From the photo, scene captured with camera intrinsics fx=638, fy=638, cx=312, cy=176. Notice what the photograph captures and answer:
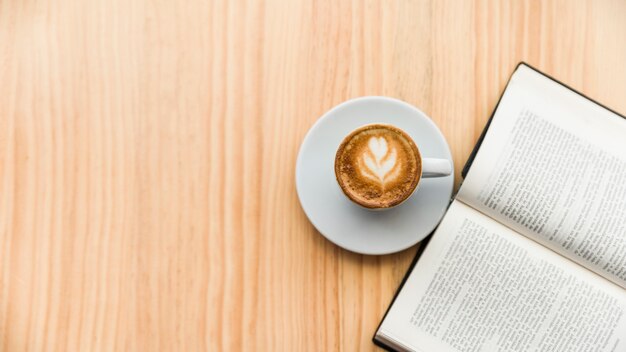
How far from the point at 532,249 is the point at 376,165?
0.25m

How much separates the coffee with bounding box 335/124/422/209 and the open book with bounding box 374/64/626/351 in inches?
3.7

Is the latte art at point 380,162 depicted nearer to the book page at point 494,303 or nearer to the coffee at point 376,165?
the coffee at point 376,165

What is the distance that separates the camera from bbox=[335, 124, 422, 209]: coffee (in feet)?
2.68

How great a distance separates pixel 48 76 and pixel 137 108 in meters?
0.14

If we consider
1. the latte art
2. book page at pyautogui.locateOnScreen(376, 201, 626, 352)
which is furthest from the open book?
the latte art

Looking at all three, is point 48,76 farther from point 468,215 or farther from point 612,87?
point 612,87

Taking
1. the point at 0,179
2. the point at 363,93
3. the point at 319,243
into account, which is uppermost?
the point at 363,93

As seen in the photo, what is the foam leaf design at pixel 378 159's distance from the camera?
82cm

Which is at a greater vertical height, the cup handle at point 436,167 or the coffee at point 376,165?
the cup handle at point 436,167

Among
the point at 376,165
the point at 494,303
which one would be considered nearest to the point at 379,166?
the point at 376,165

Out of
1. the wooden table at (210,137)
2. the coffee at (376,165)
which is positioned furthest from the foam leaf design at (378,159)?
the wooden table at (210,137)

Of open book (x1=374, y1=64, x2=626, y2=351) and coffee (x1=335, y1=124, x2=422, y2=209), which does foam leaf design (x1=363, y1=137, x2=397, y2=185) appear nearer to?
coffee (x1=335, y1=124, x2=422, y2=209)

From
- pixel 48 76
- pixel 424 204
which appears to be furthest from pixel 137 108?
pixel 424 204

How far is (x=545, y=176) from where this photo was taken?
2.82ft
